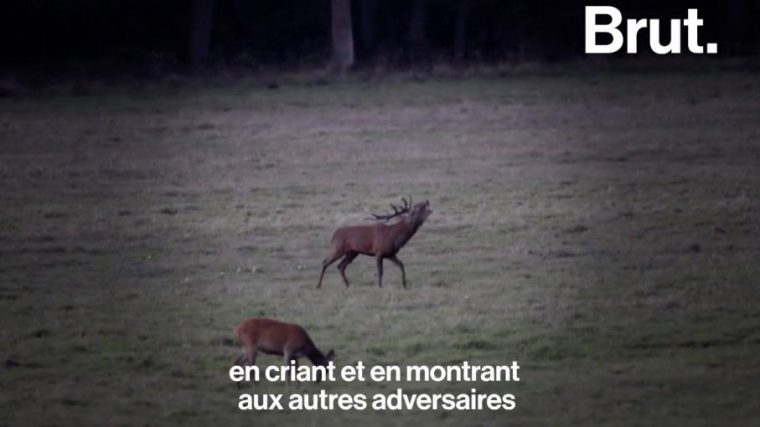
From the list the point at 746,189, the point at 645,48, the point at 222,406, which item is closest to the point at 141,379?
the point at 222,406

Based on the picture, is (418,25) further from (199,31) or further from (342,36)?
(342,36)

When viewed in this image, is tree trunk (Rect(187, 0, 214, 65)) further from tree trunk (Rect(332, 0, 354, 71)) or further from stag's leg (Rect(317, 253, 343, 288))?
stag's leg (Rect(317, 253, 343, 288))

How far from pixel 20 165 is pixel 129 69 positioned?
1169cm

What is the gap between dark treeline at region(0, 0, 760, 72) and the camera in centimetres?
3306

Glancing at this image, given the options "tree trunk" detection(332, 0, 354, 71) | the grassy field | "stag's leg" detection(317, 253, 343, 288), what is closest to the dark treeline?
"tree trunk" detection(332, 0, 354, 71)

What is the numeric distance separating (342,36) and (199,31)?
13.3ft

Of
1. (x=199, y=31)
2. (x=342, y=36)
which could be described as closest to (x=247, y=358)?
(x=342, y=36)

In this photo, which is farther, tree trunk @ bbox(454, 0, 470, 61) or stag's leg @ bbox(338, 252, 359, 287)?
tree trunk @ bbox(454, 0, 470, 61)

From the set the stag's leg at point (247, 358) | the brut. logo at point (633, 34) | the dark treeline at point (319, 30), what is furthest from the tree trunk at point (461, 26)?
the stag's leg at point (247, 358)

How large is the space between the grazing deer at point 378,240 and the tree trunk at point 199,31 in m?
21.2

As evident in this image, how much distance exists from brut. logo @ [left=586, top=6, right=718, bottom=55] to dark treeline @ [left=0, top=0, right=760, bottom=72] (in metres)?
0.38

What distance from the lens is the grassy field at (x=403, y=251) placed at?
10852 millimetres

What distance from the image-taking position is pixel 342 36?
1282 inches

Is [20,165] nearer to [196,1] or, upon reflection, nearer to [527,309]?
[527,309]
